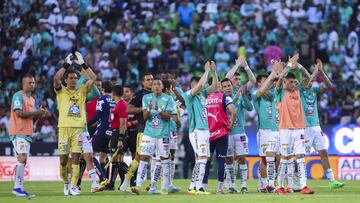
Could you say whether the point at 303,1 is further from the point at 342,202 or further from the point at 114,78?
the point at 342,202

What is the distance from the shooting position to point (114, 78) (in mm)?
40844

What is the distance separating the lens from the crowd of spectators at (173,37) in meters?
42.1

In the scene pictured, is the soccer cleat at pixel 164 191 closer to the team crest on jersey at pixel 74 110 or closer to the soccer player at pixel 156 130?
the soccer player at pixel 156 130

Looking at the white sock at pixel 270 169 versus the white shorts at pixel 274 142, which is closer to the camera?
the white sock at pixel 270 169

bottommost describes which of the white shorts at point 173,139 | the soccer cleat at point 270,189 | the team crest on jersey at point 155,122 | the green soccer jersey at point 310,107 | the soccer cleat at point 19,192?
the soccer cleat at point 19,192

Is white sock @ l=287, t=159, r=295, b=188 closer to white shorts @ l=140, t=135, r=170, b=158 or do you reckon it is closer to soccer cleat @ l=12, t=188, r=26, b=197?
white shorts @ l=140, t=135, r=170, b=158

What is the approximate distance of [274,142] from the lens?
2603cm

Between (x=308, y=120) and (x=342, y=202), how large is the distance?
19.2 ft

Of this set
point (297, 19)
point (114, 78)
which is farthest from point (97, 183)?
point (297, 19)

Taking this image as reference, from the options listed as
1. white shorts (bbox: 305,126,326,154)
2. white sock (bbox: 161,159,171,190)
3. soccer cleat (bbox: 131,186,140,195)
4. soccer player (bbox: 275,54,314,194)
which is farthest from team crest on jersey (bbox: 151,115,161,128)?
white shorts (bbox: 305,126,326,154)

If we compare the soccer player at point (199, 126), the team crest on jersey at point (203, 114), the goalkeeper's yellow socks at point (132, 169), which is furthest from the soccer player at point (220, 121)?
the goalkeeper's yellow socks at point (132, 169)

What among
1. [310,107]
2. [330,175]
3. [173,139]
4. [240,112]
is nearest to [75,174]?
[173,139]

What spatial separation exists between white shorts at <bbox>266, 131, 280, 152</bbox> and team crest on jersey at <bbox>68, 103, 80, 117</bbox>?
15.9 ft

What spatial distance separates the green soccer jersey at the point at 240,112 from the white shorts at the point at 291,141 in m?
1.98
